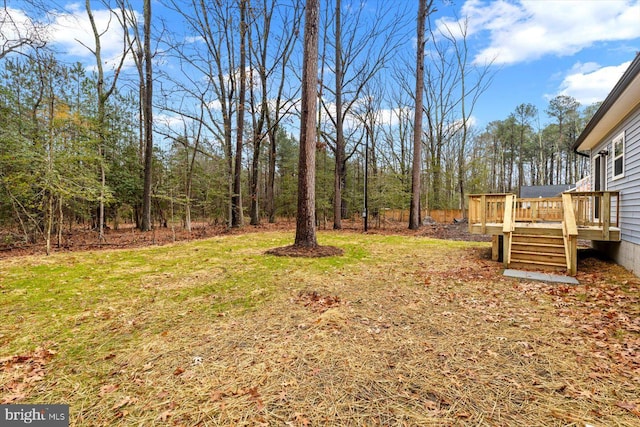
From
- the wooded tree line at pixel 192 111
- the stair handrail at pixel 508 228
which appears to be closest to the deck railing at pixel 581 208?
the stair handrail at pixel 508 228

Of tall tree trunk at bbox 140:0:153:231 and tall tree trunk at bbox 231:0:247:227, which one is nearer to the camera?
tall tree trunk at bbox 140:0:153:231

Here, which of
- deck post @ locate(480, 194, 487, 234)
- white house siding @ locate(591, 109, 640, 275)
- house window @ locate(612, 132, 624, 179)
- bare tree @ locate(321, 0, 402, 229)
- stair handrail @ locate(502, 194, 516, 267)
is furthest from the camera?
bare tree @ locate(321, 0, 402, 229)

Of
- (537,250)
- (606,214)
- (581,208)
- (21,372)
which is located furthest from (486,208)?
(21,372)

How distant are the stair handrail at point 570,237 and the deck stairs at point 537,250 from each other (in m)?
0.20

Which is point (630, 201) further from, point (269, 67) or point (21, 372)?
point (269, 67)

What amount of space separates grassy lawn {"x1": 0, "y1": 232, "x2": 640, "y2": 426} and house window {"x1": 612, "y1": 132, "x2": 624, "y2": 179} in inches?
119

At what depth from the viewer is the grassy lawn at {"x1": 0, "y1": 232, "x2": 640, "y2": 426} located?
6.07 ft

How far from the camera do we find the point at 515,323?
321cm

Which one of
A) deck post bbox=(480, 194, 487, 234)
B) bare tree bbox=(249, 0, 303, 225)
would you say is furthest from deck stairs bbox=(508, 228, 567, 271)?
bare tree bbox=(249, 0, 303, 225)

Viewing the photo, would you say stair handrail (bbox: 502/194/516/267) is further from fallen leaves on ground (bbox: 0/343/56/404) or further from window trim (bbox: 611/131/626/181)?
fallen leaves on ground (bbox: 0/343/56/404)

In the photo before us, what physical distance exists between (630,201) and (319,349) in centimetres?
749

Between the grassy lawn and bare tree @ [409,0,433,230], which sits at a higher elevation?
bare tree @ [409,0,433,230]

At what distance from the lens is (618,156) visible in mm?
6605

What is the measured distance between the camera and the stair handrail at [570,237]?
5367 mm
